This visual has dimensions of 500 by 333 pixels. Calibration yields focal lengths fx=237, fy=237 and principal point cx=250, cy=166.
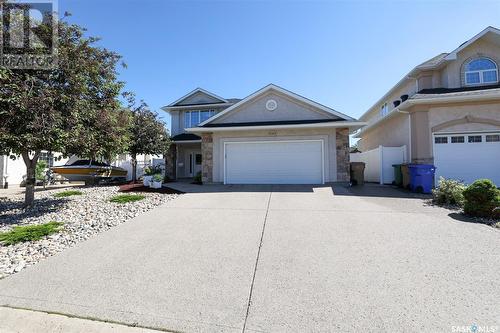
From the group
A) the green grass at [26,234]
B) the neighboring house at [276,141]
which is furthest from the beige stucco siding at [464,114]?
the green grass at [26,234]

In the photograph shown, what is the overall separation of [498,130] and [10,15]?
64.5 feet

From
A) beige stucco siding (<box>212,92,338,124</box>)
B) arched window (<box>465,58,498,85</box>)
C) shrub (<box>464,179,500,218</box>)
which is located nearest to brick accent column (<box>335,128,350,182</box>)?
beige stucco siding (<box>212,92,338,124</box>)

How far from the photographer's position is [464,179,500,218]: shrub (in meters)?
6.46

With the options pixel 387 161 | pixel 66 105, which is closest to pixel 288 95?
pixel 387 161

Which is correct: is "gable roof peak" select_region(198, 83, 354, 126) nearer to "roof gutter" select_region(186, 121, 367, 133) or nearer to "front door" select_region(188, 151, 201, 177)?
"roof gutter" select_region(186, 121, 367, 133)

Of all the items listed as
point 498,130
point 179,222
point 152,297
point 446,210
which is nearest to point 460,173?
point 498,130

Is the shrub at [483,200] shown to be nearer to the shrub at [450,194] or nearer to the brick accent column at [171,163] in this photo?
the shrub at [450,194]

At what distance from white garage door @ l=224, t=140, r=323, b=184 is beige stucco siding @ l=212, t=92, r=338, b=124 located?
1.55 m

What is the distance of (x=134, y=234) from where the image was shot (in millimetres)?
5637

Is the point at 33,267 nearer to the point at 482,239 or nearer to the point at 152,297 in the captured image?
the point at 152,297

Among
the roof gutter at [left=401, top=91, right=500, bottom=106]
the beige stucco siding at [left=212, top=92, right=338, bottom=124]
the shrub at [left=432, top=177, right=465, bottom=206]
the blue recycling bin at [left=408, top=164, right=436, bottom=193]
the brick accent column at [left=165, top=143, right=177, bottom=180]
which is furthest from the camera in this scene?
the brick accent column at [left=165, top=143, right=177, bottom=180]

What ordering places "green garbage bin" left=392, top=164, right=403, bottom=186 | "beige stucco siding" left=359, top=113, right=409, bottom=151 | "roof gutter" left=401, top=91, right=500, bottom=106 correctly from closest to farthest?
"roof gutter" left=401, top=91, right=500, bottom=106
"green garbage bin" left=392, top=164, right=403, bottom=186
"beige stucco siding" left=359, top=113, right=409, bottom=151

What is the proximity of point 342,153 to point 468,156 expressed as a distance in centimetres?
577

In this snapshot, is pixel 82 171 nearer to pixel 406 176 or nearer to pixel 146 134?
pixel 146 134
